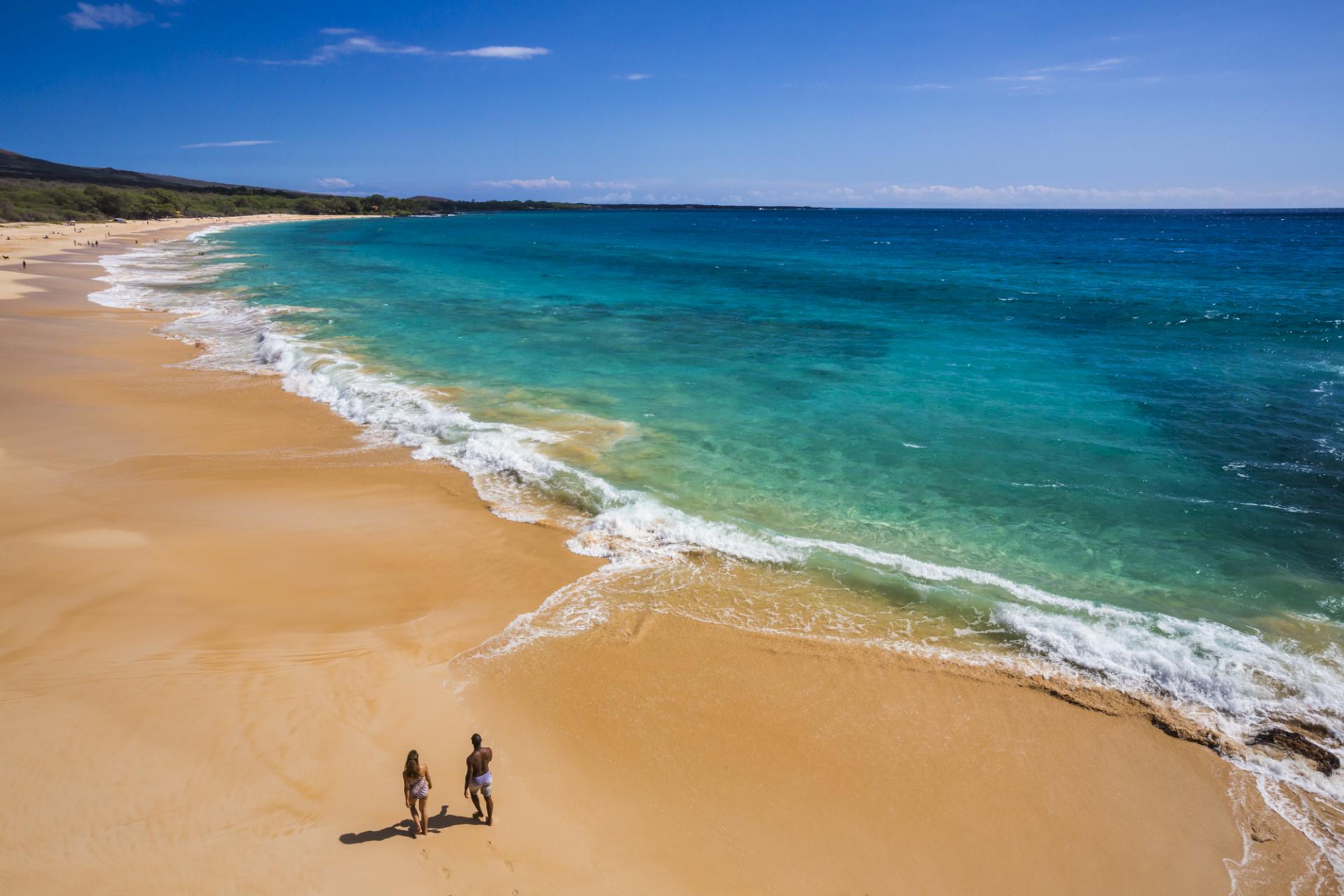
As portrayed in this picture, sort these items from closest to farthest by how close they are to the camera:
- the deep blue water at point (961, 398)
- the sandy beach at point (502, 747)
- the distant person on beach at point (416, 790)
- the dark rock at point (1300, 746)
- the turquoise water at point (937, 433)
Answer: the distant person on beach at point (416, 790)
the sandy beach at point (502, 747)
the dark rock at point (1300, 746)
the turquoise water at point (937, 433)
the deep blue water at point (961, 398)

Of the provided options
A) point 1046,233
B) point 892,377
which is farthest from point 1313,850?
point 1046,233

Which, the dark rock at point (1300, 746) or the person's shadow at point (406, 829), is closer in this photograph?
the person's shadow at point (406, 829)

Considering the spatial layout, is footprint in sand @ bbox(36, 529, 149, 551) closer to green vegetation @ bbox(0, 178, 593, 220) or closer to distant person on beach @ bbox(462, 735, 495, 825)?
distant person on beach @ bbox(462, 735, 495, 825)

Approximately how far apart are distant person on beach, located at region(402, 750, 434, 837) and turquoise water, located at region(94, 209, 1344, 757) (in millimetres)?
5831

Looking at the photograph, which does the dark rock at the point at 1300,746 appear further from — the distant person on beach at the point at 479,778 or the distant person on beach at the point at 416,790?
the distant person on beach at the point at 416,790

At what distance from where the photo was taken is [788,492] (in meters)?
14.5

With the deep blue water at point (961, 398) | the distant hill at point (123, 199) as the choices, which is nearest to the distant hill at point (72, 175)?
the distant hill at point (123, 199)

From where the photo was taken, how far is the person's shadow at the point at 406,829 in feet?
21.7

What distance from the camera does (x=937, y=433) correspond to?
1805 cm

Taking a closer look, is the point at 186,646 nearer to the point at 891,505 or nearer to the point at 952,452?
the point at 891,505

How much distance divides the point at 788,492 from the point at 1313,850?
30.4 ft

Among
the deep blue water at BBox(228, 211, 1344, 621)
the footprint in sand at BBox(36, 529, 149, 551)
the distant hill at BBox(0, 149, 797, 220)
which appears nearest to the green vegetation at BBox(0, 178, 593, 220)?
the distant hill at BBox(0, 149, 797, 220)

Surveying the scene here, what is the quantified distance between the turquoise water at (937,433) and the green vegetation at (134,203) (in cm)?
6969

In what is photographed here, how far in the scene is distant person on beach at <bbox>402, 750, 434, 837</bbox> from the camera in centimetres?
643
